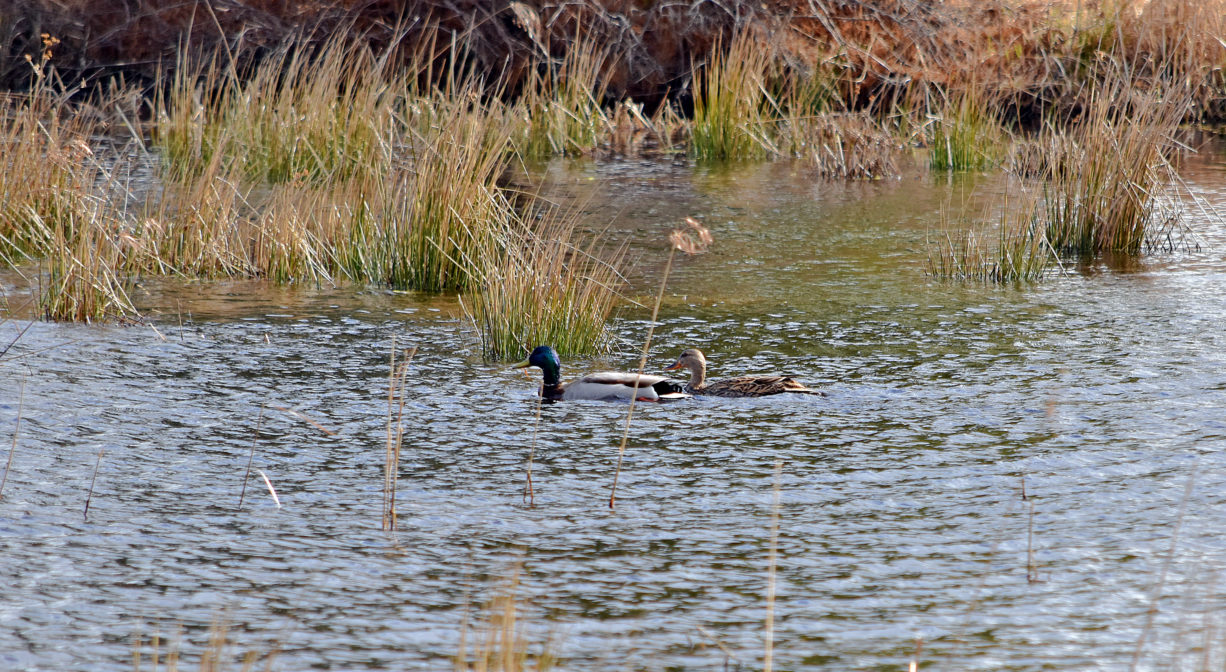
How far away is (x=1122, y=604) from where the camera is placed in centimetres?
505

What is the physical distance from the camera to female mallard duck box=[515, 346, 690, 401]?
25.6 ft

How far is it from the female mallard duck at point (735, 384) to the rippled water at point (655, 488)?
10 centimetres

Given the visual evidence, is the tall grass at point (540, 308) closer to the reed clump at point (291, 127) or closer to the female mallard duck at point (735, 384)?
the female mallard duck at point (735, 384)

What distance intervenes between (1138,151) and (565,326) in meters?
5.03

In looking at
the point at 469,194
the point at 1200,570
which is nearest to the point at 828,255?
the point at 469,194

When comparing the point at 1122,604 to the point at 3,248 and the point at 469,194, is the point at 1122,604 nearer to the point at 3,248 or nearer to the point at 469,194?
the point at 469,194

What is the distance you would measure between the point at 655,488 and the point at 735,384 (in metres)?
1.66

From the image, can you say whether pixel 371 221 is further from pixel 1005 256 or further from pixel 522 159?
pixel 1005 256

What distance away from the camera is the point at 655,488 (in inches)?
252

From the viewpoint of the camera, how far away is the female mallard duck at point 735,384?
306 inches

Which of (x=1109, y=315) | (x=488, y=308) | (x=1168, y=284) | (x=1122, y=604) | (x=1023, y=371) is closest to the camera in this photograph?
(x=1122, y=604)

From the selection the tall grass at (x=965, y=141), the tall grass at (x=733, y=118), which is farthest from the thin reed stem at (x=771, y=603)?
the tall grass at (x=733, y=118)

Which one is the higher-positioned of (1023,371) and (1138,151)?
(1138,151)

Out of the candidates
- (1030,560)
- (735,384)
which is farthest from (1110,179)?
(1030,560)
